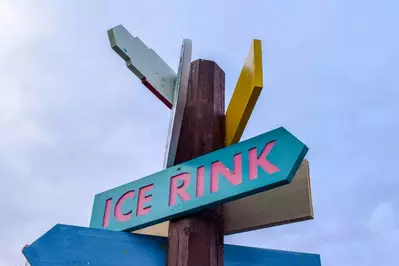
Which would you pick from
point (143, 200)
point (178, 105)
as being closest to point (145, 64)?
point (178, 105)

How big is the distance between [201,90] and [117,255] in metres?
1.01

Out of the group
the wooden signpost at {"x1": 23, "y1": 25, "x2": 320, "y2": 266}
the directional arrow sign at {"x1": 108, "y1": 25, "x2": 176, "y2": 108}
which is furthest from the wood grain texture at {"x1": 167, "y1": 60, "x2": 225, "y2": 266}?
the directional arrow sign at {"x1": 108, "y1": 25, "x2": 176, "y2": 108}

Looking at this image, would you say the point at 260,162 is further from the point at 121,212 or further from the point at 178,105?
the point at 121,212

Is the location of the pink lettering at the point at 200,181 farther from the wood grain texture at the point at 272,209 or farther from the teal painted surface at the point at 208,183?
the wood grain texture at the point at 272,209

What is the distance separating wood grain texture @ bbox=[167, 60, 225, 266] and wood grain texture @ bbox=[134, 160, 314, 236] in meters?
0.10

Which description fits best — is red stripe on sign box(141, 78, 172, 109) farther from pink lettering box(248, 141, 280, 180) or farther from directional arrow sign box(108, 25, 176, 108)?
pink lettering box(248, 141, 280, 180)

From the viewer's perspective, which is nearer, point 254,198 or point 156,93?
point 254,198

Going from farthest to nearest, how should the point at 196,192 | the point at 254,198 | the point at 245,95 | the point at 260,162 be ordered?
the point at 254,198 < the point at 245,95 < the point at 196,192 < the point at 260,162

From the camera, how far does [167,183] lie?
208 cm

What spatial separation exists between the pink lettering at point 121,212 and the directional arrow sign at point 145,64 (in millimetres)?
537

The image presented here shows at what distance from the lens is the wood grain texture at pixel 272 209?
2.09m

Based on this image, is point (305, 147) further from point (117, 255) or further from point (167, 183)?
point (117, 255)

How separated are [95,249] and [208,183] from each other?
550mm

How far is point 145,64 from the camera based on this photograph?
2393 millimetres
